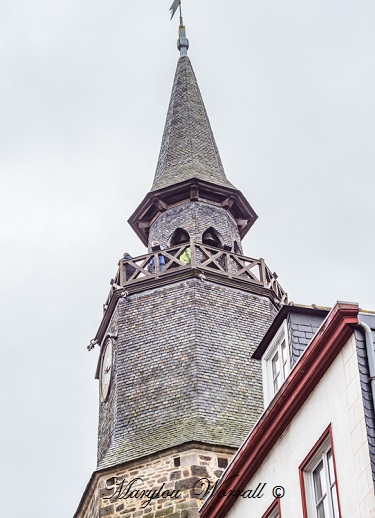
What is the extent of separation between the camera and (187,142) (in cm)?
3194

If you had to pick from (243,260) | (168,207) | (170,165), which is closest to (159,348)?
(243,260)

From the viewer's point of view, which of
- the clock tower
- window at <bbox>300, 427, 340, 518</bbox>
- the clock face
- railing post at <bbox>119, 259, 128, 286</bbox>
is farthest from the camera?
railing post at <bbox>119, 259, 128, 286</bbox>

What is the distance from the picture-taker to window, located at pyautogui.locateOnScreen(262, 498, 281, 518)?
13.0 metres

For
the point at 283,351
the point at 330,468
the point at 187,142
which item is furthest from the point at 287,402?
the point at 187,142

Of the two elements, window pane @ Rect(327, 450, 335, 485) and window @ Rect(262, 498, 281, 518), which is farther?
window @ Rect(262, 498, 281, 518)

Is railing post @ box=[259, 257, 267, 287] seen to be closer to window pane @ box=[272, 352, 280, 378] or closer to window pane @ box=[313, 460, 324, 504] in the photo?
window pane @ box=[272, 352, 280, 378]

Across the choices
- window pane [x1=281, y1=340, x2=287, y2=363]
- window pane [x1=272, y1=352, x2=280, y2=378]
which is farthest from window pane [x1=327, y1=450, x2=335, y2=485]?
window pane [x1=272, y1=352, x2=280, y2=378]

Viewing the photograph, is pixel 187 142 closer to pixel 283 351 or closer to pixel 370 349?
pixel 283 351

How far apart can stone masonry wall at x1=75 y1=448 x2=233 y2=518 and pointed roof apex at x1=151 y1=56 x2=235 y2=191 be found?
372 inches

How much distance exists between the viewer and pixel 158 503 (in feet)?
69.1

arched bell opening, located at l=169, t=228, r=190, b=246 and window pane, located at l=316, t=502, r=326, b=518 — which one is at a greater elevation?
arched bell opening, located at l=169, t=228, r=190, b=246

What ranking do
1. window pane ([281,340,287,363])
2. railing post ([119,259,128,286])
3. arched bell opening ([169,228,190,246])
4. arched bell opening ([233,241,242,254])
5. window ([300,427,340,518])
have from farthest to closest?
arched bell opening ([233,241,242,254]) → arched bell opening ([169,228,190,246]) → railing post ([119,259,128,286]) → window pane ([281,340,287,363]) → window ([300,427,340,518])

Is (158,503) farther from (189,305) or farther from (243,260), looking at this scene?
(243,260)

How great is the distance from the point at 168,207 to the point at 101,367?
4904 millimetres
